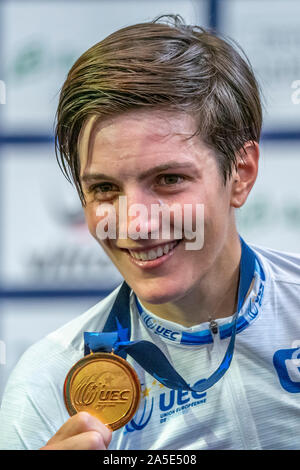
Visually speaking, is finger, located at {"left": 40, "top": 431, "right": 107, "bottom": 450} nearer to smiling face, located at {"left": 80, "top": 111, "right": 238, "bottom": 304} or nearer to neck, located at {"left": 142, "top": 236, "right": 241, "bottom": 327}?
smiling face, located at {"left": 80, "top": 111, "right": 238, "bottom": 304}

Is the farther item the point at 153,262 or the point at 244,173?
the point at 244,173

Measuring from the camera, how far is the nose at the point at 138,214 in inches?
41.8

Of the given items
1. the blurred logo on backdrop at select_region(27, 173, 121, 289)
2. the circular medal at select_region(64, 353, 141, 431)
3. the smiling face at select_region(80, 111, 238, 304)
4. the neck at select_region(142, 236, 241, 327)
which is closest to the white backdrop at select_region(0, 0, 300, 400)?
the blurred logo on backdrop at select_region(27, 173, 121, 289)

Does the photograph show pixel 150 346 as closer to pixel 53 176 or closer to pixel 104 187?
pixel 104 187

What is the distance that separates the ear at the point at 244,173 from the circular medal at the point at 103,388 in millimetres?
402

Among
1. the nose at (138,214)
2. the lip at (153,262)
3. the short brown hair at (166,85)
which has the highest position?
the short brown hair at (166,85)

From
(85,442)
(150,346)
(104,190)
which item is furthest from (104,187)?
(85,442)

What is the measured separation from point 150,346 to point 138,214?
0.95 feet

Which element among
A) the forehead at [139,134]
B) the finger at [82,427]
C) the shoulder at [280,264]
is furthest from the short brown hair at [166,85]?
the finger at [82,427]

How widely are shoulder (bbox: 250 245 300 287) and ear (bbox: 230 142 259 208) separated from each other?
19cm

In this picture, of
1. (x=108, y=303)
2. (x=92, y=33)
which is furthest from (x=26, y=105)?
(x=108, y=303)

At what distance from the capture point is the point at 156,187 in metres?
1.09

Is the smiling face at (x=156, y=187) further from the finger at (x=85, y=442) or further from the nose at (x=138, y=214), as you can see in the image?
the finger at (x=85, y=442)

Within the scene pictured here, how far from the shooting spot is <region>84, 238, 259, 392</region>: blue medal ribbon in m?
1.11
